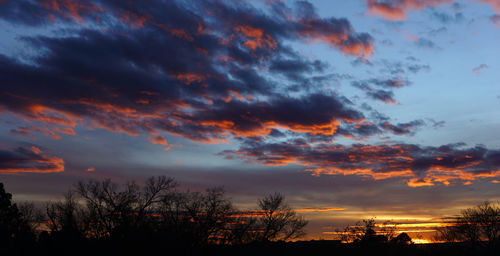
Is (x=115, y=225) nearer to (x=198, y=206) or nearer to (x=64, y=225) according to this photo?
(x=64, y=225)

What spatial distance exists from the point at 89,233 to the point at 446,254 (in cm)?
5389

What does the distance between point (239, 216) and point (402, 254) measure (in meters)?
27.9

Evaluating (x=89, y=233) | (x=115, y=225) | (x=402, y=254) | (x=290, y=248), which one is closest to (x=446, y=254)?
(x=402, y=254)

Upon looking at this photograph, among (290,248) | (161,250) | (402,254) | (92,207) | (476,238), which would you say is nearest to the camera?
(161,250)

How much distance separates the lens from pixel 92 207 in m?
59.6

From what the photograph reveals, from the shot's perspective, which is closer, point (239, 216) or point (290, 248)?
point (290, 248)

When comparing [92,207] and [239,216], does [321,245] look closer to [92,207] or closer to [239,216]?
[239,216]

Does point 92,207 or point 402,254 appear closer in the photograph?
point 402,254

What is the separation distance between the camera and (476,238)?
88062mm

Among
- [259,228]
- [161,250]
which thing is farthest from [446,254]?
[161,250]

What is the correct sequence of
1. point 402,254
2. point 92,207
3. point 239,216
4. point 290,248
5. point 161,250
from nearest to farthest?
point 161,250 → point 402,254 → point 92,207 → point 290,248 → point 239,216

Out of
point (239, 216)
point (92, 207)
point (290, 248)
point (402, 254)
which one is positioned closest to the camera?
point (402, 254)

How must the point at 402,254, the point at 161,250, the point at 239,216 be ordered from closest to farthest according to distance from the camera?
the point at 161,250, the point at 402,254, the point at 239,216

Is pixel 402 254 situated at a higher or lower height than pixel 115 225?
lower
